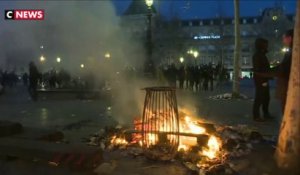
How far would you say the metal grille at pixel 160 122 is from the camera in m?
6.73

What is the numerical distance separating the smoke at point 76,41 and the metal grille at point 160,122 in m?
2.55

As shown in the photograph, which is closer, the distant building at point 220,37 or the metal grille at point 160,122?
the metal grille at point 160,122

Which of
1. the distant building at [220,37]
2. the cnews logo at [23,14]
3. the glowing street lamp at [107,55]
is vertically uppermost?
the distant building at [220,37]

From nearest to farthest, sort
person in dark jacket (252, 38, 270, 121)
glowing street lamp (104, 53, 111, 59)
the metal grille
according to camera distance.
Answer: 1. the metal grille
2. person in dark jacket (252, 38, 270, 121)
3. glowing street lamp (104, 53, 111, 59)

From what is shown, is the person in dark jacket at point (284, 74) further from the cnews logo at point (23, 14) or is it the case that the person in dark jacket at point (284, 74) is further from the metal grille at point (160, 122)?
the cnews logo at point (23, 14)

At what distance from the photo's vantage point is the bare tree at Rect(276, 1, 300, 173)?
228 inches

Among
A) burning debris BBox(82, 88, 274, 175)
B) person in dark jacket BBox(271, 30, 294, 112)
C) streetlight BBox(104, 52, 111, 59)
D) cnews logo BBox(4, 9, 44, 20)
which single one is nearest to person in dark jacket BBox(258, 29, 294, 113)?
person in dark jacket BBox(271, 30, 294, 112)

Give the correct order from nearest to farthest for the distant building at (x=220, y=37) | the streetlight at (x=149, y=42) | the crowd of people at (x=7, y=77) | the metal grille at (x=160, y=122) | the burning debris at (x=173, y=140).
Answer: the burning debris at (x=173, y=140)
the metal grille at (x=160, y=122)
the streetlight at (x=149, y=42)
the crowd of people at (x=7, y=77)
the distant building at (x=220, y=37)

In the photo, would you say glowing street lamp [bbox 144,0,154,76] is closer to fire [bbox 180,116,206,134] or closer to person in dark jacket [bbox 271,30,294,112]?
person in dark jacket [bbox 271,30,294,112]

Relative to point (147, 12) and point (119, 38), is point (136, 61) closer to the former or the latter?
point (147, 12)

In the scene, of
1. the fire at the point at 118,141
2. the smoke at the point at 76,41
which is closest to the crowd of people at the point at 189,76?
the smoke at the point at 76,41

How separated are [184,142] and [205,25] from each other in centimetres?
8494

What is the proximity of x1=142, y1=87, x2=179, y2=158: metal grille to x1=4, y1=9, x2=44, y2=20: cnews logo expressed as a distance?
7.87 ft

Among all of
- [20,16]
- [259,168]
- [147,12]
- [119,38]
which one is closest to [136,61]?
[147,12]
